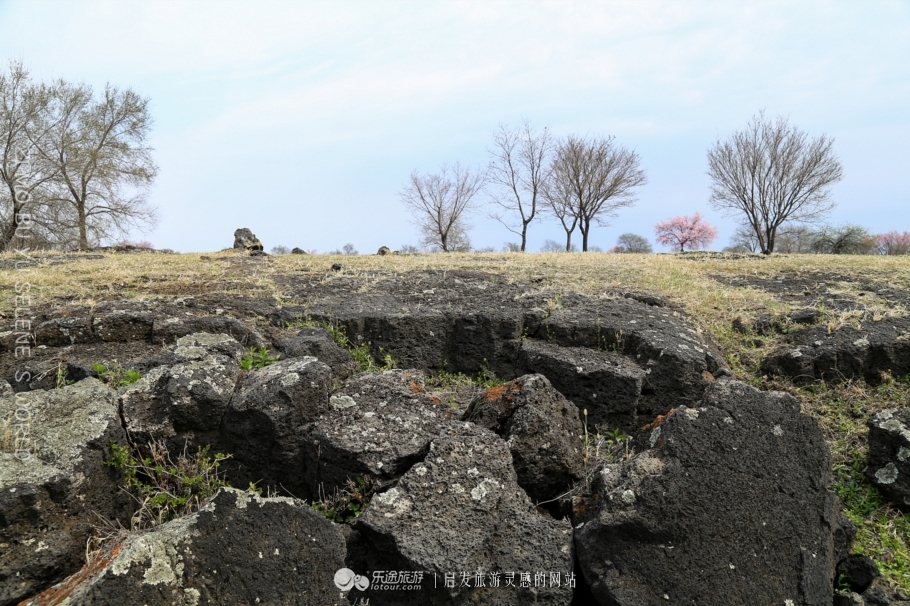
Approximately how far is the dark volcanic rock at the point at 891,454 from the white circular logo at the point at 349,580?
403 centimetres

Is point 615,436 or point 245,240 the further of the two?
point 245,240

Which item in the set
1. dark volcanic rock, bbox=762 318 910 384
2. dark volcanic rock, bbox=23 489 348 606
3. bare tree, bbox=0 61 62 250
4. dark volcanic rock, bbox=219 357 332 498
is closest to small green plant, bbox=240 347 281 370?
dark volcanic rock, bbox=219 357 332 498

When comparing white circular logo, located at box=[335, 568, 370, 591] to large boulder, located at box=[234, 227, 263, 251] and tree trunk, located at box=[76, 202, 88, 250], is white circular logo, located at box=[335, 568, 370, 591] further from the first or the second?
tree trunk, located at box=[76, 202, 88, 250]

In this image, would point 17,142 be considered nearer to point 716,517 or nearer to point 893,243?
point 716,517

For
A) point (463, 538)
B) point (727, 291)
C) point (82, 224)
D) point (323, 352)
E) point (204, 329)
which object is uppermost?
point (82, 224)

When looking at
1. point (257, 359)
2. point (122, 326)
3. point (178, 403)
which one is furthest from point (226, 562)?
point (122, 326)

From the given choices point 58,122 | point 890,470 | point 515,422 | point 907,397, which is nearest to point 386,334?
point 515,422

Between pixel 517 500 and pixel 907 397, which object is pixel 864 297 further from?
pixel 517 500

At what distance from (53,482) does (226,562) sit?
50.4 inches

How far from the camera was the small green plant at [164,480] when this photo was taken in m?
3.80

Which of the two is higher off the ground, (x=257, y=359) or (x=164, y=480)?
(x=257, y=359)

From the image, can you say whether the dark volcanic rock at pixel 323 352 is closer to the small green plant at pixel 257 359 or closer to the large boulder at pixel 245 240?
the small green plant at pixel 257 359

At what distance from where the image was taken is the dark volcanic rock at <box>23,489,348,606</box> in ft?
8.87

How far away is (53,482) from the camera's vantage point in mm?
3354
